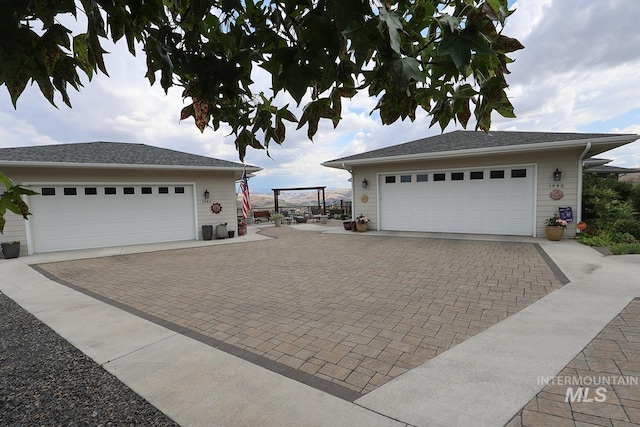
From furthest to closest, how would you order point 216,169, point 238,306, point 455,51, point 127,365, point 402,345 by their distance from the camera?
point 216,169 → point 238,306 → point 402,345 → point 127,365 → point 455,51

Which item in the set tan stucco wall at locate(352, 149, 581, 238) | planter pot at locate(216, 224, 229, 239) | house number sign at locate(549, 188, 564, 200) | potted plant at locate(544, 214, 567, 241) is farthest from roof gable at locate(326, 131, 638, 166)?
planter pot at locate(216, 224, 229, 239)

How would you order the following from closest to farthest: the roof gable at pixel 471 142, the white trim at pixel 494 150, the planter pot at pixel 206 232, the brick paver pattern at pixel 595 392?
1. the brick paver pattern at pixel 595 392
2. the white trim at pixel 494 150
3. the roof gable at pixel 471 142
4. the planter pot at pixel 206 232

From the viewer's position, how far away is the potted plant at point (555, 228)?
896cm

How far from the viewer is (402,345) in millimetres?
3146

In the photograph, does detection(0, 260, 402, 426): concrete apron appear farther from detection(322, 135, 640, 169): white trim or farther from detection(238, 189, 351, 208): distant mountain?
detection(238, 189, 351, 208): distant mountain

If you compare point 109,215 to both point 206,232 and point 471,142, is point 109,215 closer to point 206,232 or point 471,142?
point 206,232

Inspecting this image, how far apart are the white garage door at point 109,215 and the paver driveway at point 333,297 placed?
7.58 feet

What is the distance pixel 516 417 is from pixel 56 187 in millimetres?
12217

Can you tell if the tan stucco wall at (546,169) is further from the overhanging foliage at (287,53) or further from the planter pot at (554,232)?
the overhanging foliage at (287,53)

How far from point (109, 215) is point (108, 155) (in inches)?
84.0

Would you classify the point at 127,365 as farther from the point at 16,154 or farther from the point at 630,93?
the point at 630,93

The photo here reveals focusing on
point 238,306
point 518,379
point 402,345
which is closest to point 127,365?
point 238,306

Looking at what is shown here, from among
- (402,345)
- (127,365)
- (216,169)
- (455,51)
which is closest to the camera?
(455,51)

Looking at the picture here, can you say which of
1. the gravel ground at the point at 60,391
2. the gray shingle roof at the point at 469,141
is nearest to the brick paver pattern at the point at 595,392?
the gravel ground at the point at 60,391
